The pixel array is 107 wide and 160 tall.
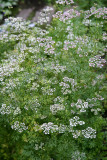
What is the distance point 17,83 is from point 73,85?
1062mm

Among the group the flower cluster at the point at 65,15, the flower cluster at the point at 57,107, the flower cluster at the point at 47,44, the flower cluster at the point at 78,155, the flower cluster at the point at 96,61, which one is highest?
the flower cluster at the point at 65,15

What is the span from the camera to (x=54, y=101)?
12.5ft

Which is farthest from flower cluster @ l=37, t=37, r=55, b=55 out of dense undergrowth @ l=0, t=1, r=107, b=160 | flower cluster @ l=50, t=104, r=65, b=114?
flower cluster @ l=50, t=104, r=65, b=114

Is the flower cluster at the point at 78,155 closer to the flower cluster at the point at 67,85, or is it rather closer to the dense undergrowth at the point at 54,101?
the dense undergrowth at the point at 54,101

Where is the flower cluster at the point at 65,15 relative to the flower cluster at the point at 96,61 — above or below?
above

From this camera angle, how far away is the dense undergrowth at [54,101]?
3.72 m

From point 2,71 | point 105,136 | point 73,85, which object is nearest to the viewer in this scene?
point 73,85

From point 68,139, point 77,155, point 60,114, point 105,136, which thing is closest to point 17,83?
point 60,114

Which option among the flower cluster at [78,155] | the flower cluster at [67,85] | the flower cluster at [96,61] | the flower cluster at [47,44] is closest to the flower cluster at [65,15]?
the flower cluster at [47,44]

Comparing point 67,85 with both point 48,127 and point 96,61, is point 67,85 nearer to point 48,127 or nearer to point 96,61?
point 96,61

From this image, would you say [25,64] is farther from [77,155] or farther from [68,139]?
[77,155]

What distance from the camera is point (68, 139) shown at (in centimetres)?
382

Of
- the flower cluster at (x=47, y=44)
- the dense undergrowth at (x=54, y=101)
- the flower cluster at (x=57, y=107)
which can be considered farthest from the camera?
the flower cluster at (x=47, y=44)

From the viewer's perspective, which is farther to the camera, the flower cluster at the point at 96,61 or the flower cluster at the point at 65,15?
the flower cluster at the point at 65,15
